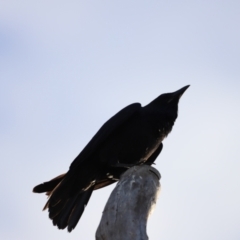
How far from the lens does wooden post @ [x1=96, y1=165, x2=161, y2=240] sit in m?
5.95

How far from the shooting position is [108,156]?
8.99 m

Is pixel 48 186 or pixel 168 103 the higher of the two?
pixel 168 103

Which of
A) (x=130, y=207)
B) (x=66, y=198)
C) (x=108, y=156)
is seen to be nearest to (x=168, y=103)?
(x=108, y=156)

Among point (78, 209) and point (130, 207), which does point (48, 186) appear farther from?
point (130, 207)

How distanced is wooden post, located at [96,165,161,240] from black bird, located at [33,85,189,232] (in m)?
1.83

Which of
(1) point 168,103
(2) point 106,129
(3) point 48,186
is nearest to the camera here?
(3) point 48,186

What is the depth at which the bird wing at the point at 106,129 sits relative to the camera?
891 centimetres

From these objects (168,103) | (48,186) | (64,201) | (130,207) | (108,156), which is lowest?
(130,207)

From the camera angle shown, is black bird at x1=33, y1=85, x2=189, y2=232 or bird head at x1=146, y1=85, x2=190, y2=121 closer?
black bird at x1=33, y1=85, x2=189, y2=232

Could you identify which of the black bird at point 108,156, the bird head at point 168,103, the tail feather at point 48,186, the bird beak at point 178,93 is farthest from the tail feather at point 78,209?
the bird beak at point 178,93

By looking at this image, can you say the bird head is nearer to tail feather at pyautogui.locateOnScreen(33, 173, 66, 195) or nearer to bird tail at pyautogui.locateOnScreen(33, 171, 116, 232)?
bird tail at pyautogui.locateOnScreen(33, 171, 116, 232)

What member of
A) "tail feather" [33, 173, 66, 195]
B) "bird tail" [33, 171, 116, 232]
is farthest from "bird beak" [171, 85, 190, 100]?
"tail feather" [33, 173, 66, 195]

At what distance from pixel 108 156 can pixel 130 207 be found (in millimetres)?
2803

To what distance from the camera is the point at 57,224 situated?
8375mm
